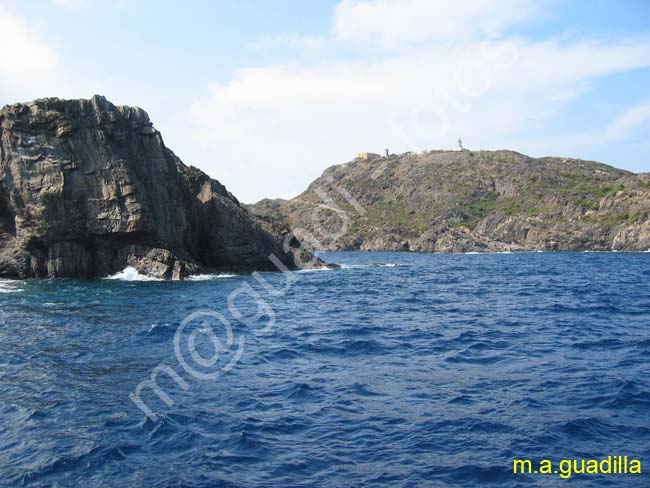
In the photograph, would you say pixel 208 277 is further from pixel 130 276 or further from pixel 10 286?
pixel 10 286

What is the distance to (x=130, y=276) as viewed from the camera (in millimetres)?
52281

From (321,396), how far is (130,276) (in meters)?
41.7

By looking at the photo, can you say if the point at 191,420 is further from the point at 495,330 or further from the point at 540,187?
the point at 540,187

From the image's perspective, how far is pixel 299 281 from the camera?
53312 millimetres

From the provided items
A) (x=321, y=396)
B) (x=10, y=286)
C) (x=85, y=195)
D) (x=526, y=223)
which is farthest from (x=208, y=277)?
(x=526, y=223)

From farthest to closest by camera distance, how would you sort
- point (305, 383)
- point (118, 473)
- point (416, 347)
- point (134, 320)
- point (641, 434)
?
point (134, 320), point (416, 347), point (305, 383), point (641, 434), point (118, 473)

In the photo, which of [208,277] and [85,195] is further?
[208,277]

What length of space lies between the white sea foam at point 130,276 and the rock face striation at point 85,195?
639 mm

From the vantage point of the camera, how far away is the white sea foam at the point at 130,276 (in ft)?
167

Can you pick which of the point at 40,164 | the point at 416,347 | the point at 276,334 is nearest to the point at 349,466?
the point at 416,347

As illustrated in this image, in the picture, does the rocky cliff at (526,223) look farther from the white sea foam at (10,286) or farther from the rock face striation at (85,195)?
the white sea foam at (10,286)

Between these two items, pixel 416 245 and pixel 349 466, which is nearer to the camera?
pixel 349 466

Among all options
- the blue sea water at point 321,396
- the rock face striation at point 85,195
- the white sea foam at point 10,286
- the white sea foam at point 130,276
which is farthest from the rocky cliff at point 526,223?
the blue sea water at point 321,396

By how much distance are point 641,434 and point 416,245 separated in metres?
155
